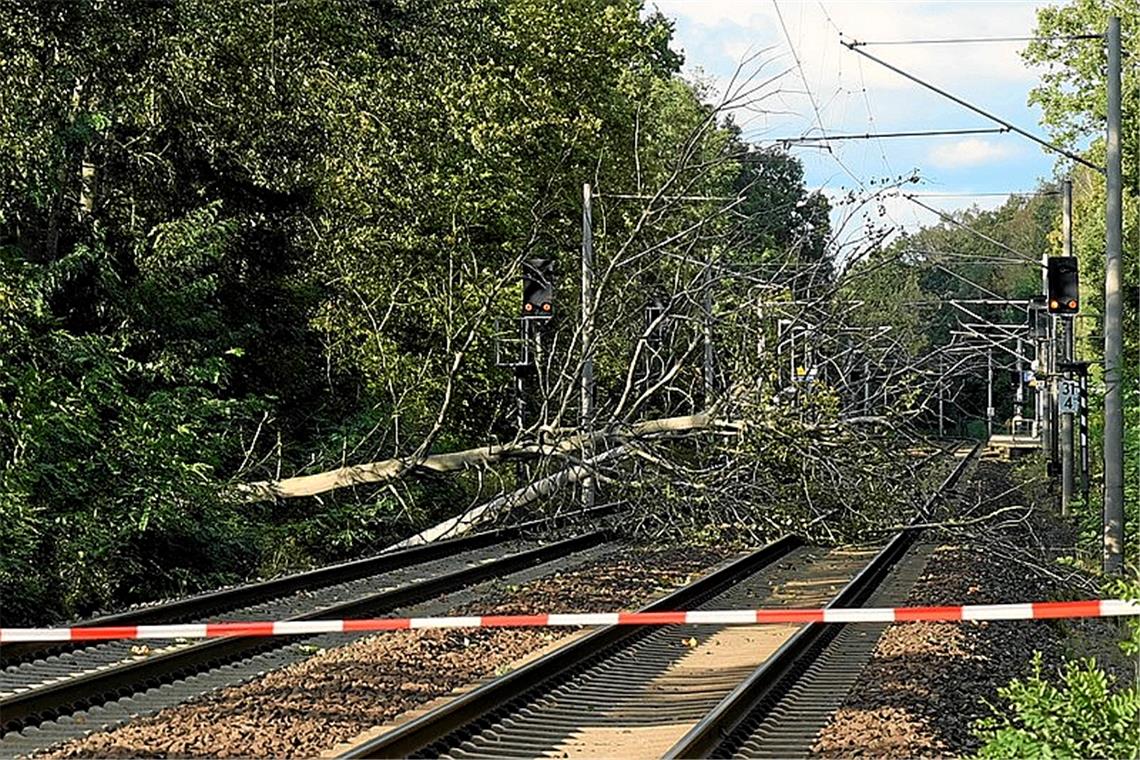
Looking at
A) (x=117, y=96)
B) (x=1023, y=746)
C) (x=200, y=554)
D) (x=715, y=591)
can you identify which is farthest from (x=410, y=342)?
(x=1023, y=746)

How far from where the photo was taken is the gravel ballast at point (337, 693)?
9.55m

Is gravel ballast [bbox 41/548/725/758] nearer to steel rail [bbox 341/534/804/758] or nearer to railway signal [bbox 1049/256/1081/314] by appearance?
steel rail [bbox 341/534/804/758]

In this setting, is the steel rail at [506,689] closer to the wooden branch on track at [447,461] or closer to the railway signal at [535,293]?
the wooden branch on track at [447,461]

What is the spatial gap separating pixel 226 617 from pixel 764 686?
629 centimetres

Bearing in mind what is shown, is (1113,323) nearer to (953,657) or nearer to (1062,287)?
(1062,287)

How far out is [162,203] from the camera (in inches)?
998

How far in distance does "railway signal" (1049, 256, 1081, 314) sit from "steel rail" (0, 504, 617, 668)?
27.5 feet

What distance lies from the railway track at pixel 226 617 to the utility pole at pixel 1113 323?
7185 millimetres

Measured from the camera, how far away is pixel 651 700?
12.0 meters

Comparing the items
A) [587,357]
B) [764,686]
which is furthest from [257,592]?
[764,686]

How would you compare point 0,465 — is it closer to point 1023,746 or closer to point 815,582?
point 815,582

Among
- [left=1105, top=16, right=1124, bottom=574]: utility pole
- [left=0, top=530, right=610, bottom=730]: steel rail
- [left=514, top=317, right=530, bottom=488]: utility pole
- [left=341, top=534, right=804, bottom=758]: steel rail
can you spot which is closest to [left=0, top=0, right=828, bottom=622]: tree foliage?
[left=514, top=317, right=530, bottom=488]: utility pole

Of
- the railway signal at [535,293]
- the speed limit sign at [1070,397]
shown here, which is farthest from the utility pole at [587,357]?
the speed limit sign at [1070,397]

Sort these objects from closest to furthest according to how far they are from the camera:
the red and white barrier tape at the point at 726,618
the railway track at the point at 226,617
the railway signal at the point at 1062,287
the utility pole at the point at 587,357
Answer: the red and white barrier tape at the point at 726,618, the railway track at the point at 226,617, the utility pole at the point at 587,357, the railway signal at the point at 1062,287
